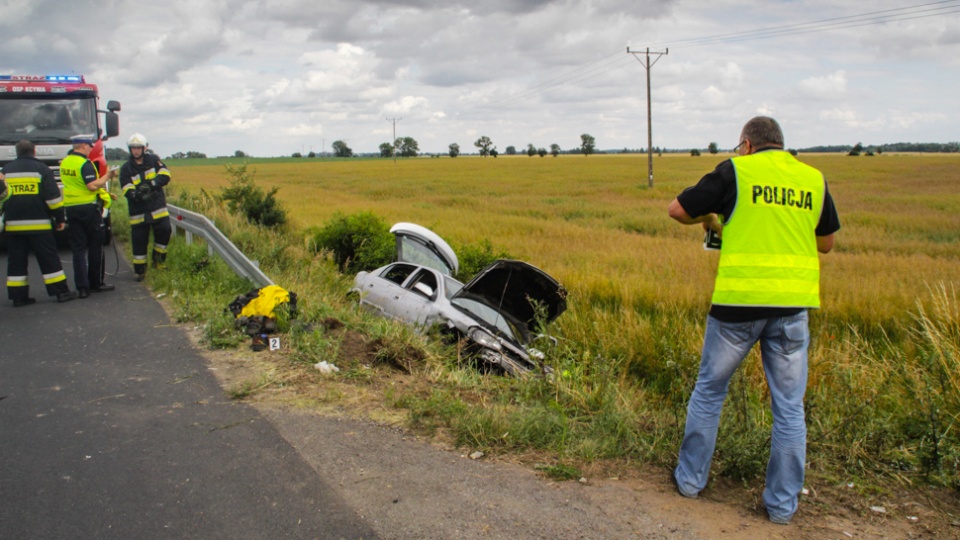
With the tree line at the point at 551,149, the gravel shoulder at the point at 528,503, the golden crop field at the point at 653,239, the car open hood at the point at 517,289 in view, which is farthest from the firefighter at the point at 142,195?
the tree line at the point at 551,149

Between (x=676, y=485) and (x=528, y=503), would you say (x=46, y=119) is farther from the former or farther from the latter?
(x=676, y=485)

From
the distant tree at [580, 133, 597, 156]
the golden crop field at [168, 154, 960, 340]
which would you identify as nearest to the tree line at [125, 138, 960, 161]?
the distant tree at [580, 133, 597, 156]

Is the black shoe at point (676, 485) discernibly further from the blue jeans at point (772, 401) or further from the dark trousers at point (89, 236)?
the dark trousers at point (89, 236)

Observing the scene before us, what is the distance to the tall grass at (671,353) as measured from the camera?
4402 mm

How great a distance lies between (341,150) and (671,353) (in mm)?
138188

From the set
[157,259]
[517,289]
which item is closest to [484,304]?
[517,289]

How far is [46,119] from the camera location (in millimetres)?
14086

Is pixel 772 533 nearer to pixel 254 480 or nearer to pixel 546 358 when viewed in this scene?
pixel 254 480

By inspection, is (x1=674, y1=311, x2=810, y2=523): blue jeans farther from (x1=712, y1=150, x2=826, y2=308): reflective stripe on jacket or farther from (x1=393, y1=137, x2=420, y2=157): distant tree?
(x1=393, y1=137, x2=420, y2=157): distant tree

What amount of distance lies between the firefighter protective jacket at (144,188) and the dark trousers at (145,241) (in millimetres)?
94

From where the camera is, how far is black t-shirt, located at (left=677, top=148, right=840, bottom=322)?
375cm

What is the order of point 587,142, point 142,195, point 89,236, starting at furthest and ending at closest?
point 587,142, point 142,195, point 89,236

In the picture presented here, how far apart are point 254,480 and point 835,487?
318cm

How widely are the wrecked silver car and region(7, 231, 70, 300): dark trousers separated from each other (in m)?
3.49
